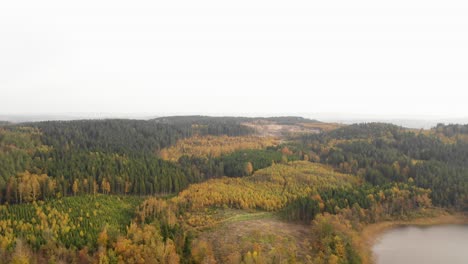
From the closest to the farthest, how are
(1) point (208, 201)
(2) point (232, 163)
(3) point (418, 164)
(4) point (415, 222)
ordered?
(4) point (415, 222), (1) point (208, 201), (3) point (418, 164), (2) point (232, 163)

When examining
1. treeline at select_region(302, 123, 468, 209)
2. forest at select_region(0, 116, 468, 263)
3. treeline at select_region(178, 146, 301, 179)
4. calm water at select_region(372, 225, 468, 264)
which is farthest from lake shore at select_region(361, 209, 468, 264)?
treeline at select_region(178, 146, 301, 179)

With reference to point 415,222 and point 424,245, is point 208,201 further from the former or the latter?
point 415,222

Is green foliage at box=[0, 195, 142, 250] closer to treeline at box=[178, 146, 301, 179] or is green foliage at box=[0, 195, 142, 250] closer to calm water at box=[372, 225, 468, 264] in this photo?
treeline at box=[178, 146, 301, 179]

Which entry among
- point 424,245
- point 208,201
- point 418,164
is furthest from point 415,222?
point 208,201

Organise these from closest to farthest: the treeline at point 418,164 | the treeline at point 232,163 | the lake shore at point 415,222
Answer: the lake shore at point 415,222 → the treeline at point 418,164 → the treeline at point 232,163

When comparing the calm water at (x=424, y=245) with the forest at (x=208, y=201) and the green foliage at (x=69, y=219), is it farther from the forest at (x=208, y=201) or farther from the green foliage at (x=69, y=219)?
the green foliage at (x=69, y=219)

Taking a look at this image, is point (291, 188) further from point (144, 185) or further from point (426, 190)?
point (144, 185)

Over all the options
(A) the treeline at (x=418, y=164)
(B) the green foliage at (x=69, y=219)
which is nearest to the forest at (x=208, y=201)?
(B) the green foliage at (x=69, y=219)
